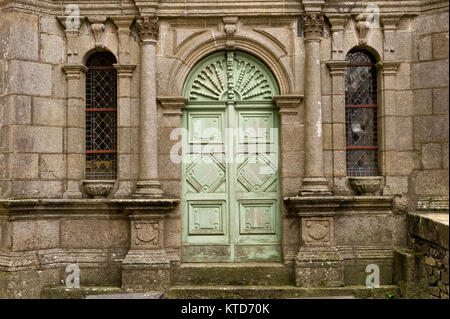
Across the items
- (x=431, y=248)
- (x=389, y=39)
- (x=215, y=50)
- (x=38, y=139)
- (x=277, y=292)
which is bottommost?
(x=277, y=292)

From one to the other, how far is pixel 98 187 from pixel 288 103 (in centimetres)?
324

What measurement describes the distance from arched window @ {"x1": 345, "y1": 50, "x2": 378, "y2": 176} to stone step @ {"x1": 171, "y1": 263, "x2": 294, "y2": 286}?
1.96 meters

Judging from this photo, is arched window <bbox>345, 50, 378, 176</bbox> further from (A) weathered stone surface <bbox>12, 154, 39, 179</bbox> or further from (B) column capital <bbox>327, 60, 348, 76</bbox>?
(A) weathered stone surface <bbox>12, 154, 39, 179</bbox>

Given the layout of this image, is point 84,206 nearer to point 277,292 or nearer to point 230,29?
point 277,292

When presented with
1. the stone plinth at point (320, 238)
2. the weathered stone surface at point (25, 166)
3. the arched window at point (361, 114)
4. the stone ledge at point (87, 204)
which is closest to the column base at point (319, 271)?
the stone plinth at point (320, 238)

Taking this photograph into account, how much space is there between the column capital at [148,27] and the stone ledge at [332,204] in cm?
326

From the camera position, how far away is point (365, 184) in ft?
23.9

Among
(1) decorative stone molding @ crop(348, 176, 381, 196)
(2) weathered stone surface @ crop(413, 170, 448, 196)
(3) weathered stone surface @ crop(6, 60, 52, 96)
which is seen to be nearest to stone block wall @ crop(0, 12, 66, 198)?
(3) weathered stone surface @ crop(6, 60, 52, 96)

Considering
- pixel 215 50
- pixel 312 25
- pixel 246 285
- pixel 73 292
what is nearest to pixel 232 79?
pixel 215 50

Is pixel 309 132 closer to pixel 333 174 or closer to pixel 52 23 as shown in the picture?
pixel 333 174

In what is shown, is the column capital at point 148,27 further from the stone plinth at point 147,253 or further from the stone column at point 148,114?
the stone plinth at point 147,253

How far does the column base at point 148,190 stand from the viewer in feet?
23.3

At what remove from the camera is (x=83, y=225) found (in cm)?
732
